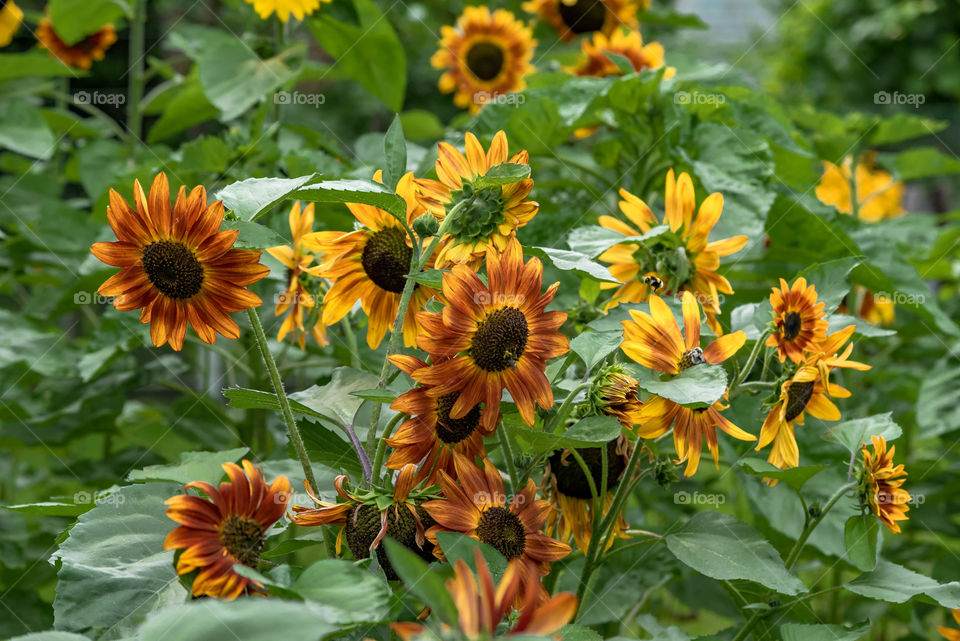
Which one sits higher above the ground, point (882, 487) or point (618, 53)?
point (618, 53)

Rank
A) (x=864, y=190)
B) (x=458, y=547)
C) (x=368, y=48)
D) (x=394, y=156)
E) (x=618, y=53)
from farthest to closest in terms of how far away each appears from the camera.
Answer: (x=864, y=190), (x=618, y=53), (x=368, y=48), (x=394, y=156), (x=458, y=547)

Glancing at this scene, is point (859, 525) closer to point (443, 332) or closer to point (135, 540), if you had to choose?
point (443, 332)

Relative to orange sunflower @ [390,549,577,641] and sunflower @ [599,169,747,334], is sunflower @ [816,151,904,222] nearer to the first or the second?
sunflower @ [599,169,747,334]

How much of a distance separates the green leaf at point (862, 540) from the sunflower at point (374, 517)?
330mm

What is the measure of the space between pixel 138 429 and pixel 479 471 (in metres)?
0.90

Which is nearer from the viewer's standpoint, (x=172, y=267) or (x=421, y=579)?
(x=421, y=579)

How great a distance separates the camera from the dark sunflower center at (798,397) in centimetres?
65

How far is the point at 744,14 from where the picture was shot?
694 cm

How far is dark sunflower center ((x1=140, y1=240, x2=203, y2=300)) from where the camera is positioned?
547 mm

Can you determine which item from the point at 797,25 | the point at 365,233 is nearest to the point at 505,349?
the point at 365,233

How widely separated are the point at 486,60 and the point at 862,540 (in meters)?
1.19

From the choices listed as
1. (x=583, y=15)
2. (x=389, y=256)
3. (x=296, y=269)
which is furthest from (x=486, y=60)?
(x=389, y=256)

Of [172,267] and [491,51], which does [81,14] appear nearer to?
[491,51]

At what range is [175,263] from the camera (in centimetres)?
55
